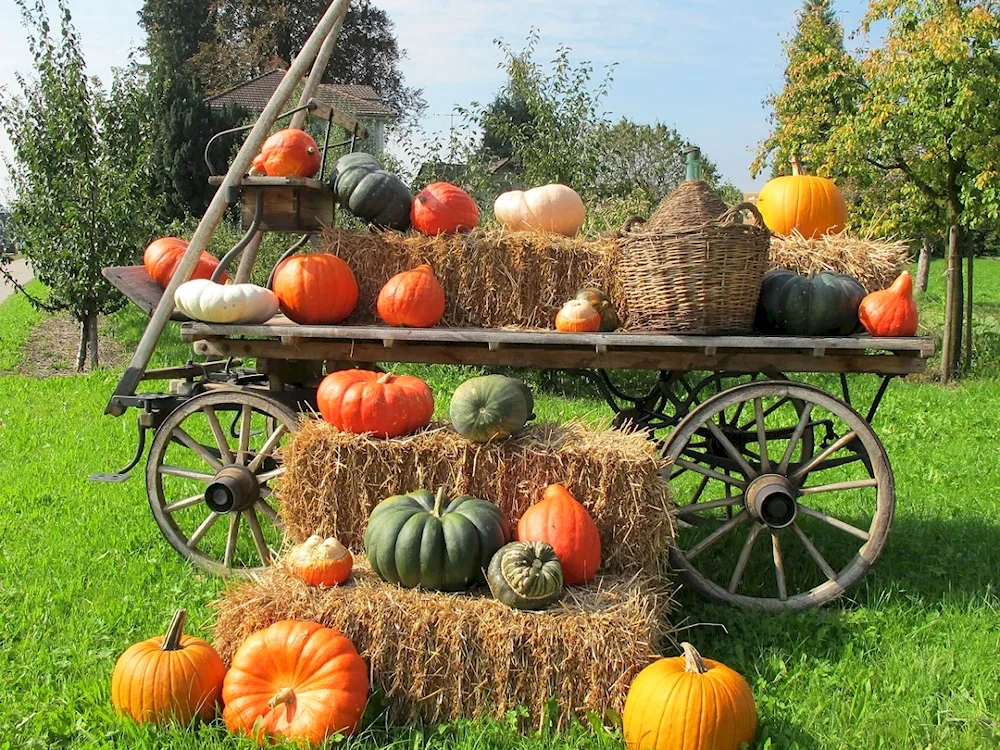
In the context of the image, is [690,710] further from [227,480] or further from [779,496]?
[227,480]

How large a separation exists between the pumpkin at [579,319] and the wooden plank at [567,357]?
0.41 feet

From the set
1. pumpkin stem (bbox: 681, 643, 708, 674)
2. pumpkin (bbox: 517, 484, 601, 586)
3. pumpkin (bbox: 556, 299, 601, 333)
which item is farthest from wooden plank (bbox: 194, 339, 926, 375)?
pumpkin stem (bbox: 681, 643, 708, 674)

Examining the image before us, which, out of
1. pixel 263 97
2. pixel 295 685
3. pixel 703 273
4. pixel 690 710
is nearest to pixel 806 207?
pixel 703 273

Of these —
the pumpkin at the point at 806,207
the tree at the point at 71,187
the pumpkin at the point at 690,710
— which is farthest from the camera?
the tree at the point at 71,187

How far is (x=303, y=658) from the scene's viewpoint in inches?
125

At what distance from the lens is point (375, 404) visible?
4.05 metres

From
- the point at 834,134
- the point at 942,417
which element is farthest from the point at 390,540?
the point at 834,134

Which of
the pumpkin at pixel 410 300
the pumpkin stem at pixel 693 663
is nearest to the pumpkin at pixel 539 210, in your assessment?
the pumpkin at pixel 410 300

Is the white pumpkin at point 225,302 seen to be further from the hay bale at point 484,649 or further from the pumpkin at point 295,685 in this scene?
the pumpkin at point 295,685

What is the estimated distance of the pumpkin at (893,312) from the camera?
13.1 ft

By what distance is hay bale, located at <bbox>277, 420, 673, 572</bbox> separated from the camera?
392cm

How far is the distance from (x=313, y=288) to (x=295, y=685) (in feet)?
6.95

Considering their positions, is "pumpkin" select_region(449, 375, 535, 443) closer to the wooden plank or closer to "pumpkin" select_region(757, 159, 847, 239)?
the wooden plank

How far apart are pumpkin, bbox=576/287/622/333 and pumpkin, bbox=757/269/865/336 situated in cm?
76
